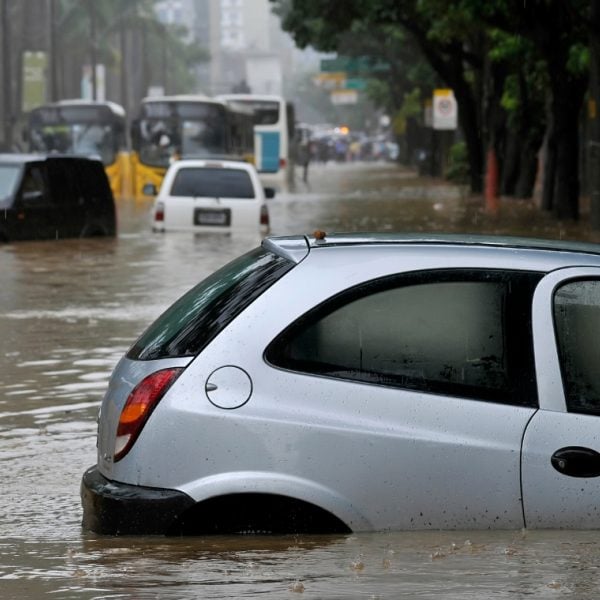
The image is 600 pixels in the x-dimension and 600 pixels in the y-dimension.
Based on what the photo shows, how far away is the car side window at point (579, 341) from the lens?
607cm

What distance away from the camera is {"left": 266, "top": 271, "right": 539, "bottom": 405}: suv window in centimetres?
606

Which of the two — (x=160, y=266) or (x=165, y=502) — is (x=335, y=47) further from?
(x=165, y=502)

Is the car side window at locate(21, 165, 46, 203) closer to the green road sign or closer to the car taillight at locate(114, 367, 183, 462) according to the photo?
the car taillight at locate(114, 367, 183, 462)

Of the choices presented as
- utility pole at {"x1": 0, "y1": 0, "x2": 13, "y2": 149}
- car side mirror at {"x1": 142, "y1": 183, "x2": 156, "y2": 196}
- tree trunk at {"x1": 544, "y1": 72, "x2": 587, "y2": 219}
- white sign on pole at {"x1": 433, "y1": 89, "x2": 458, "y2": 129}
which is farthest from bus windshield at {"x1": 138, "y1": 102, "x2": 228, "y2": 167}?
car side mirror at {"x1": 142, "y1": 183, "x2": 156, "y2": 196}

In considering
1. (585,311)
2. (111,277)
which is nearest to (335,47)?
(111,277)

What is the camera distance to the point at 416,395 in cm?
602

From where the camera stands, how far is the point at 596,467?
6.02 metres

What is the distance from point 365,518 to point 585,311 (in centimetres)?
100

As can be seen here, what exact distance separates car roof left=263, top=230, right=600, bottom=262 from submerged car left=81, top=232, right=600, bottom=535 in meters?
0.10

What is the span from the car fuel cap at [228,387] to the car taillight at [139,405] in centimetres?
13

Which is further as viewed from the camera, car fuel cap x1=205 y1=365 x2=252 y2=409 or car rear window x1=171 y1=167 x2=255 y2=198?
car rear window x1=171 y1=167 x2=255 y2=198

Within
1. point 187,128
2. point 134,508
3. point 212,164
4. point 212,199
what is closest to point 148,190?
point 212,164

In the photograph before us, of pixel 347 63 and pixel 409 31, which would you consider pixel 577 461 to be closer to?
pixel 409 31

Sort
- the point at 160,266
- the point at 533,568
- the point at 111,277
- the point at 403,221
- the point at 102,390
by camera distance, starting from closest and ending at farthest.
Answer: the point at 533,568 < the point at 102,390 < the point at 111,277 < the point at 160,266 < the point at 403,221
